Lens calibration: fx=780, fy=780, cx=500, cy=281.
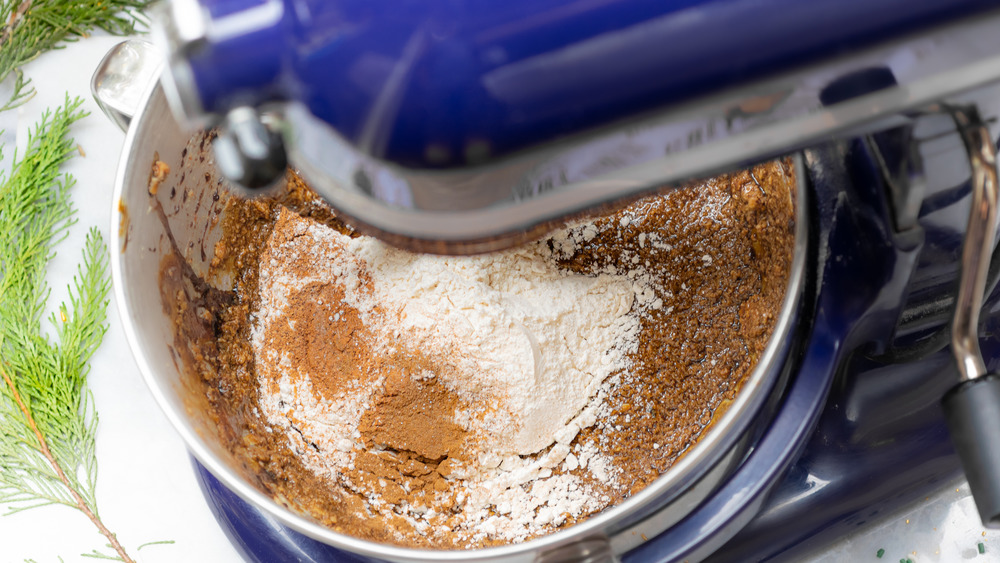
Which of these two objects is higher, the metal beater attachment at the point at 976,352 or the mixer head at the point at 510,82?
the mixer head at the point at 510,82

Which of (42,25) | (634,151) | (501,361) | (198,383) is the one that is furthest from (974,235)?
(42,25)

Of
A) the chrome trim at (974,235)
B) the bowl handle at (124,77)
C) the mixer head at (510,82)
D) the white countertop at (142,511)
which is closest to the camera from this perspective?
the mixer head at (510,82)

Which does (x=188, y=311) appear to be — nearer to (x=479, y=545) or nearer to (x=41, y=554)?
(x=479, y=545)

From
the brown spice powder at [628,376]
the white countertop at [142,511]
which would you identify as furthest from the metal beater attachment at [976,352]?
the white countertop at [142,511]

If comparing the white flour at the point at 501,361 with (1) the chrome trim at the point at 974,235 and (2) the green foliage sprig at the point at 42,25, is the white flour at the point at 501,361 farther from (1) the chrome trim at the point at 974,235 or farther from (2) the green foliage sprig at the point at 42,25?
(2) the green foliage sprig at the point at 42,25

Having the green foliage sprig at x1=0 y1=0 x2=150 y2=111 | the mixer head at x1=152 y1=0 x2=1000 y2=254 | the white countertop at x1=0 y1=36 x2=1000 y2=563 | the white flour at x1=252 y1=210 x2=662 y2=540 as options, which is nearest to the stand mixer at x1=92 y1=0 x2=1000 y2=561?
the mixer head at x1=152 y1=0 x2=1000 y2=254

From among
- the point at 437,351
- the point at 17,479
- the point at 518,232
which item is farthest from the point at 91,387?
the point at 518,232

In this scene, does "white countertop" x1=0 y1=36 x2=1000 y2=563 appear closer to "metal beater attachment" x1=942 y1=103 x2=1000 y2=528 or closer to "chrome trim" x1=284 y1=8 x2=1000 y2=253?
"metal beater attachment" x1=942 y1=103 x2=1000 y2=528
